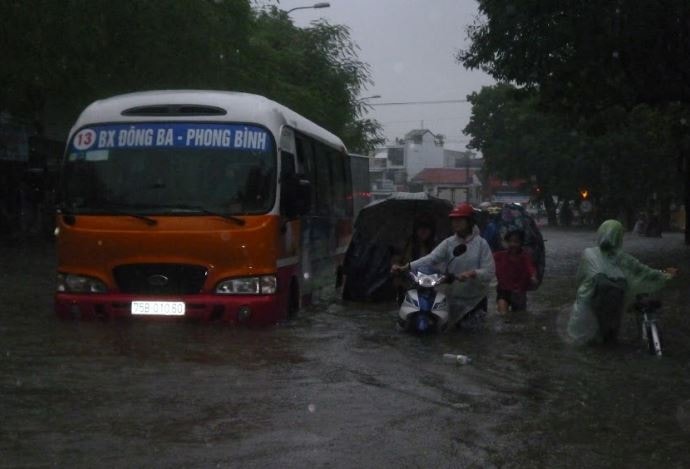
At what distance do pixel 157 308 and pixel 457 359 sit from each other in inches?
130

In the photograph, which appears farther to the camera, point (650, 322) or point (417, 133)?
point (417, 133)

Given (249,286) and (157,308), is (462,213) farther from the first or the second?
(157,308)

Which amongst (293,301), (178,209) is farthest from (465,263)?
(178,209)

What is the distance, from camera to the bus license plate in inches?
506

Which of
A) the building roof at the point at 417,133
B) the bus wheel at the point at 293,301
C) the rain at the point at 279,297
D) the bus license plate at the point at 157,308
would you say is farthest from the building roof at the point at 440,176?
the bus license plate at the point at 157,308

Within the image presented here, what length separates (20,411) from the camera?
8680mm

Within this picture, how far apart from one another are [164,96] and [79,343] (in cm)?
318

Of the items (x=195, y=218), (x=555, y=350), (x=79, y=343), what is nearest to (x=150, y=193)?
A: (x=195, y=218)

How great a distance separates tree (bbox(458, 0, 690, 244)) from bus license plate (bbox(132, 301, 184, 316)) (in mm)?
14009

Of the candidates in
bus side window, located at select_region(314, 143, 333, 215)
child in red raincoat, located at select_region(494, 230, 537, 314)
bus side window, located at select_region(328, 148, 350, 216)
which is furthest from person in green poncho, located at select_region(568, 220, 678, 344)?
bus side window, located at select_region(328, 148, 350, 216)

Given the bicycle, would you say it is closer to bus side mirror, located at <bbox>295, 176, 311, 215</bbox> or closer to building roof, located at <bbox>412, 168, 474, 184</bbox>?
bus side mirror, located at <bbox>295, 176, 311, 215</bbox>

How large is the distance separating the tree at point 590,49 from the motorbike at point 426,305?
1247 centimetres

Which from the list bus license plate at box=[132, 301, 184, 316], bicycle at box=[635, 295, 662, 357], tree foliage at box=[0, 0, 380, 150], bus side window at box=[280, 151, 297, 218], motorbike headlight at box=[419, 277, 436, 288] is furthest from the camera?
tree foliage at box=[0, 0, 380, 150]

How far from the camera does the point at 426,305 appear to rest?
13227 mm
